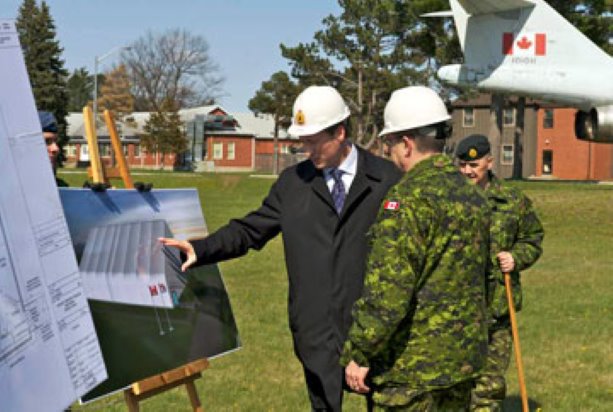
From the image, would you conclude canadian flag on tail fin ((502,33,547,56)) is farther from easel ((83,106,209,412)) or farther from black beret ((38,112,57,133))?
black beret ((38,112,57,133))

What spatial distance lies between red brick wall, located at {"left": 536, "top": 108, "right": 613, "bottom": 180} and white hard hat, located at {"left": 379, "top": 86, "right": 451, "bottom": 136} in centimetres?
6671

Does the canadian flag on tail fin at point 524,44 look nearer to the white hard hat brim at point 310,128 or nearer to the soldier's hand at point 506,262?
the soldier's hand at point 506,262

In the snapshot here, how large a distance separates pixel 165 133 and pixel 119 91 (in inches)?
467

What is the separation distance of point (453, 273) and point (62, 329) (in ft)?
5.32

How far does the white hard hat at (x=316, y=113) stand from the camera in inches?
170

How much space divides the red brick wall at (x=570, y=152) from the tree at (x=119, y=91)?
133ft

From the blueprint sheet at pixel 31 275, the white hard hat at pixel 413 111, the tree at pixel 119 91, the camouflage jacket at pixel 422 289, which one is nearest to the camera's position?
the blueprint sheet at pixel 31 275

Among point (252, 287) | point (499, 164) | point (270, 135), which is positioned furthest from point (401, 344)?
point (270, 135)

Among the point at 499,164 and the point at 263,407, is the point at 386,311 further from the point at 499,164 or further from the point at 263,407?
the point at 499,164

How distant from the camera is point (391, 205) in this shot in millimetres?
3537

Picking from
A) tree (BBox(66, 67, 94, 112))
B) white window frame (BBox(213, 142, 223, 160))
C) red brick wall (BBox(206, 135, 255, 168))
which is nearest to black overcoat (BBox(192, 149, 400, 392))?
red brick wall (BBox(206, 135, 255, 168))

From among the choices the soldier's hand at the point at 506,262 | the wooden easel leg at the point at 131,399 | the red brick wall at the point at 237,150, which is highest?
the soldier's hand at the point at 506,262

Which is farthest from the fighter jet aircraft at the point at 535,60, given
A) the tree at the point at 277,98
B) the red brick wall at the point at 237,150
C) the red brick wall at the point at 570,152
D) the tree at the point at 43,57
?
the red brick wall at the point at 237,150

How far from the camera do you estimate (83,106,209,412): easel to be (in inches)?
183
